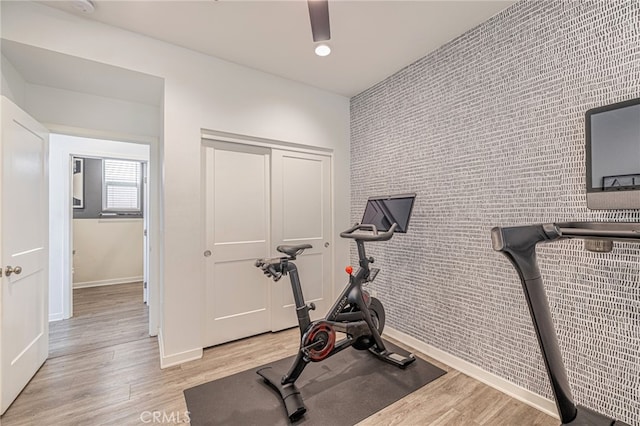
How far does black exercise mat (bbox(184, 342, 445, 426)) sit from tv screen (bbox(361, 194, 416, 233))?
1.21m

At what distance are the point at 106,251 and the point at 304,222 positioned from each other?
4501 millimetres

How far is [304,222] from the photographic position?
337cm

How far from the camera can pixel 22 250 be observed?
82.7 inches

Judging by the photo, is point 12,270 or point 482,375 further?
point 482,375

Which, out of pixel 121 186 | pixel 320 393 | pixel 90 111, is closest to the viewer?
pixel 320 393

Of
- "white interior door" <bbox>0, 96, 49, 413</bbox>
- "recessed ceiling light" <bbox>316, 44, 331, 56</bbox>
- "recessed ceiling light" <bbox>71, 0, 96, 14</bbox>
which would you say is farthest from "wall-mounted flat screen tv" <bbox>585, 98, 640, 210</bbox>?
"white interior door" <bbox>0, 96, 49, 413</bbox>

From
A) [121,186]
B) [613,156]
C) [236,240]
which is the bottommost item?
[236,240]

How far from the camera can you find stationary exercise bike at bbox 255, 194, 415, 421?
79.6 inches

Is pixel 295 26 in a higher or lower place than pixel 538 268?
higher

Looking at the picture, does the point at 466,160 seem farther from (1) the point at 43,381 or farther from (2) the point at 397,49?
(1) the point at 43,381

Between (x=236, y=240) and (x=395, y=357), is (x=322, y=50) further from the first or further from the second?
(x=395, y=357)

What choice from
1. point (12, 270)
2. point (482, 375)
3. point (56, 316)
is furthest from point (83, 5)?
point (482, 375)

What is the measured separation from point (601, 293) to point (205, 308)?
310 cm

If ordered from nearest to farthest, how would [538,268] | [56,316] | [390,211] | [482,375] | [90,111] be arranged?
[538,268] < [482,375] < [390,211] < [90,111] < [56,316]
